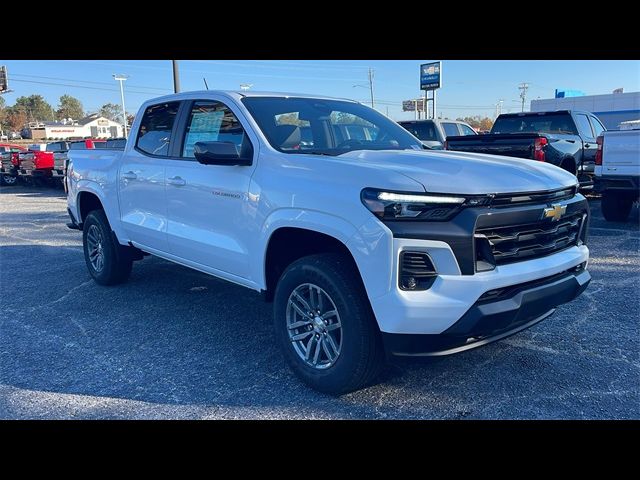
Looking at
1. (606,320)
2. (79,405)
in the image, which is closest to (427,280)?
(79,405)

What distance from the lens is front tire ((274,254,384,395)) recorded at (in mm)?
3098

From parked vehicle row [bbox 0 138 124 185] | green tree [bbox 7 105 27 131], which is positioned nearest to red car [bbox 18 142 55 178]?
parked vehicle row [bbox 0 138 124 185]

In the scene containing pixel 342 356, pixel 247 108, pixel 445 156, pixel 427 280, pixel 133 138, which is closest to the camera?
pixel 427 280

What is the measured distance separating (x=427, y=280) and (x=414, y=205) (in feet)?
1.35

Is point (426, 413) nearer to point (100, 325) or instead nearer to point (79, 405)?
point (79, 405)

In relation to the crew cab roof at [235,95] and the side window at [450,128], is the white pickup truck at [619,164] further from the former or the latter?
the side window at [450,128]

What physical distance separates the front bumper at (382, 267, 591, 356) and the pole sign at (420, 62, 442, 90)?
40.4 meters

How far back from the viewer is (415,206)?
2902 mm

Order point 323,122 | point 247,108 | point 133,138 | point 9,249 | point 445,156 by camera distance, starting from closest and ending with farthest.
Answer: point 445,156, point 247,108, point 323,122, point 133,138, point 9,249

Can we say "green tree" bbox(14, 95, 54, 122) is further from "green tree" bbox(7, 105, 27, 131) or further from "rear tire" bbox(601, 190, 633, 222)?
"rear tire" bbox(601, 190, 633, 222)

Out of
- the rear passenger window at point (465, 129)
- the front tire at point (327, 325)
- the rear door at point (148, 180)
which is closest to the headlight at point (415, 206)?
the front tire at point (327, 325)

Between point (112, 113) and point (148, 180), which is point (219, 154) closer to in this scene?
point (148, 180)

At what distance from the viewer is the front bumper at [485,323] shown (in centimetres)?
286

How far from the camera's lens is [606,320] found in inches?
182
